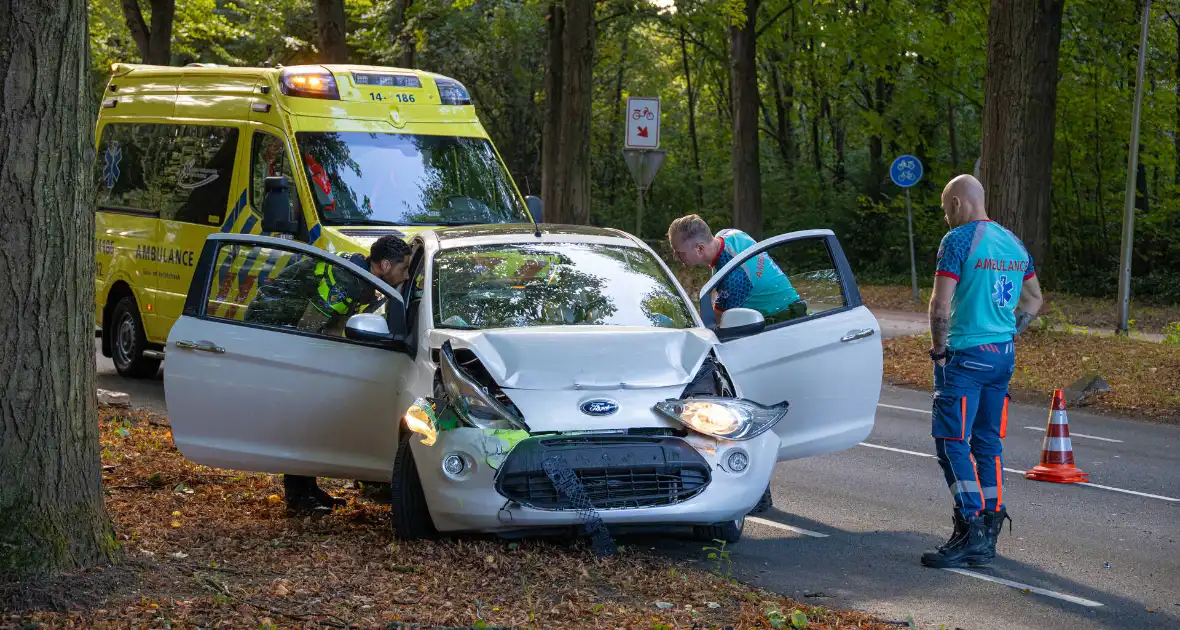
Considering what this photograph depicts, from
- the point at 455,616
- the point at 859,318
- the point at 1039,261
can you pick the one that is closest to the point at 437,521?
the point at 455,616

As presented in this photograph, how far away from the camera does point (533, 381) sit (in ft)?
21.3

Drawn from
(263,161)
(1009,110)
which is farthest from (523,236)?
(1009,110)

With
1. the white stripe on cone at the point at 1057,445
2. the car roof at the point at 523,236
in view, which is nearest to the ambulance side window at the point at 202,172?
the car roof at the point at 523,236

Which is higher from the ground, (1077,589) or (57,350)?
(57,350)

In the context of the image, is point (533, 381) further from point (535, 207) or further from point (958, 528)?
point (535, 207)

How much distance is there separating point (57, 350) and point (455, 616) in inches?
73.8

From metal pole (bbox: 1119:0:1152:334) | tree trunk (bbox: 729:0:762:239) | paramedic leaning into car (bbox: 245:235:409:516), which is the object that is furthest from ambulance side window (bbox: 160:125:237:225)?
tree trunk (bbox: 729:0:762:239)

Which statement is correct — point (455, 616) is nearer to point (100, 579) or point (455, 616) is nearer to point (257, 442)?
point (100, 579)

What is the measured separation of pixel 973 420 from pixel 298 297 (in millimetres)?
3711

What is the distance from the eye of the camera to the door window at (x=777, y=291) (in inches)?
316

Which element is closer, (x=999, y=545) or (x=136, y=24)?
(x=999, y=545)

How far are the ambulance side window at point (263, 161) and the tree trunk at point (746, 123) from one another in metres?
16.9

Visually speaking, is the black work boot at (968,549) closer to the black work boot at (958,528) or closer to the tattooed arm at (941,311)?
the black work boot at (958,528)

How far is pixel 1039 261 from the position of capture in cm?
2238
